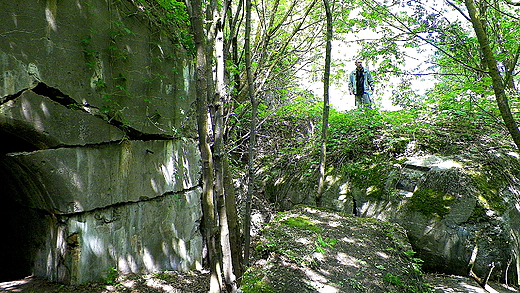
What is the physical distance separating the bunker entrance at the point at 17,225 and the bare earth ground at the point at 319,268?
1.39ft

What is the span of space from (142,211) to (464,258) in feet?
16.7

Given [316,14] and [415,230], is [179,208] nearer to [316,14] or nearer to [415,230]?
[415,230]

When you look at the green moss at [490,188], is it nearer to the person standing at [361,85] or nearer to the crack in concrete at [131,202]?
the person standing at [361,85]

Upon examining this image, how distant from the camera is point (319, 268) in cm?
356

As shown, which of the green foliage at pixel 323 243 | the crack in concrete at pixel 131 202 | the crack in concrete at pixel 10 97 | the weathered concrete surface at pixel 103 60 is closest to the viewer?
the crack in concrete at pixel 10 97

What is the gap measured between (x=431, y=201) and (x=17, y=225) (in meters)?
6.46

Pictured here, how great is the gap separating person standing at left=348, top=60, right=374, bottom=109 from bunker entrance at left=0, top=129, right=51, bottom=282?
7.76 metres

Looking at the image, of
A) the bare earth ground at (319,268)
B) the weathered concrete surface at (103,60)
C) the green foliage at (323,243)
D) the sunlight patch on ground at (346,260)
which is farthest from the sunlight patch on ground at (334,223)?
the weathered concrete surface at (103,60)

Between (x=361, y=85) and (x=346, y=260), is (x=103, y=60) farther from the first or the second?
(x=361, y=85)

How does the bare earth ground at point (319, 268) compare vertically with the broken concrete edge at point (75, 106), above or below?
below

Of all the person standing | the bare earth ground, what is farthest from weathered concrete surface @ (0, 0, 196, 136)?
the person standing

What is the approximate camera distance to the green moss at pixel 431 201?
5502 mm

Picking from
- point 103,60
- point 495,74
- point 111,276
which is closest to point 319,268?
point 111,276

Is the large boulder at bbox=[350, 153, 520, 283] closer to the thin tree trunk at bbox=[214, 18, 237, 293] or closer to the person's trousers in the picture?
the person's trousers
